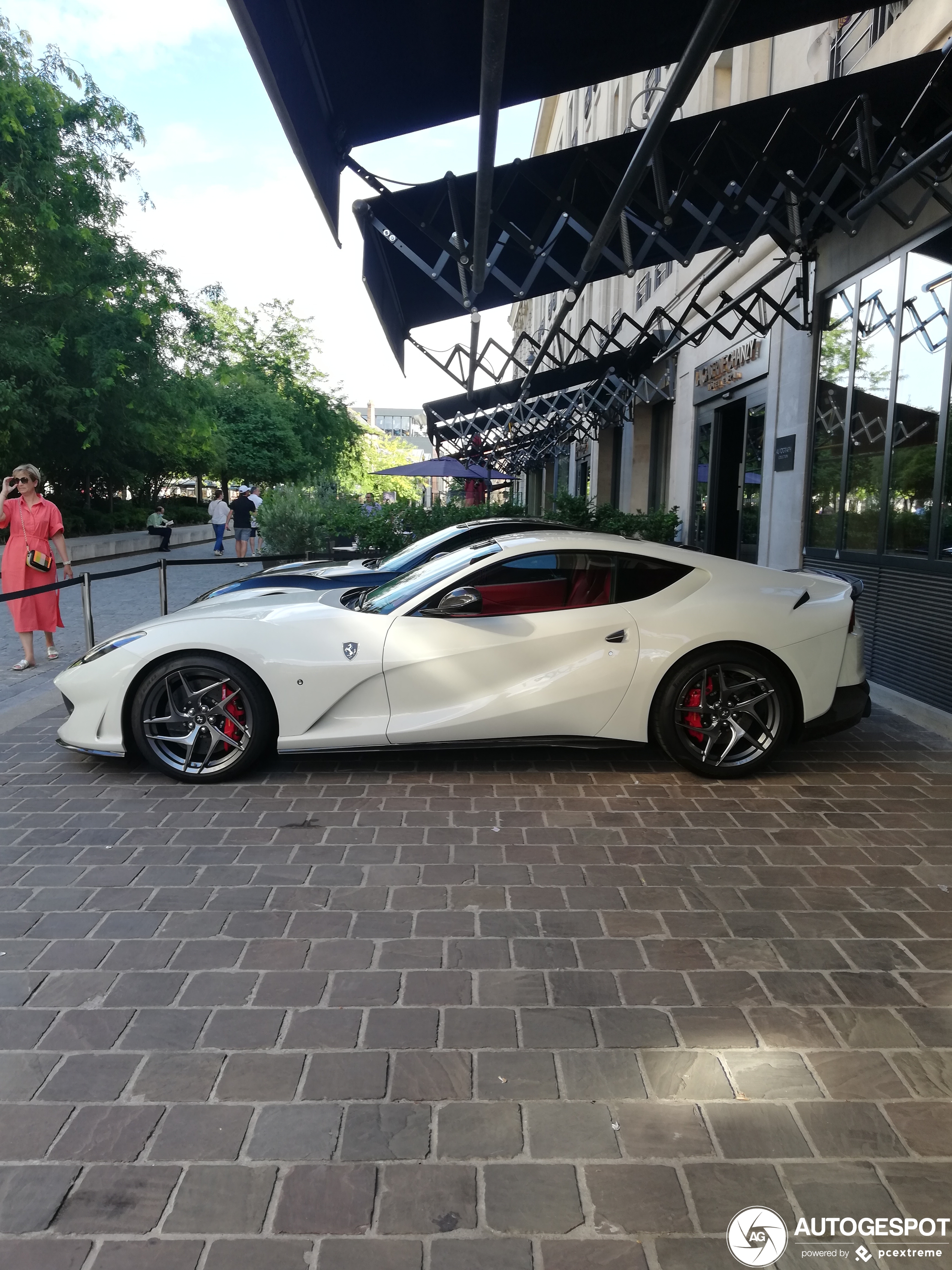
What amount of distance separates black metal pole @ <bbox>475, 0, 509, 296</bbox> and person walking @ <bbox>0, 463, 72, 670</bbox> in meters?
4.64

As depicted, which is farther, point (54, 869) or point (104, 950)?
point (54, 869)

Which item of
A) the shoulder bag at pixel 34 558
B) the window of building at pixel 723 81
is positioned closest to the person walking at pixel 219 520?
the window of building at pixel 723 81

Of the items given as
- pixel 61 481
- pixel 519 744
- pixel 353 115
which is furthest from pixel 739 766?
pixel 61 481

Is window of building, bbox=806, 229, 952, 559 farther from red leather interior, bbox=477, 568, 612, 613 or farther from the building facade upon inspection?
red leather interior, bbox=477, 568, 612, 613

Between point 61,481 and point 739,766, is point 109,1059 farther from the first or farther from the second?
point 61,481

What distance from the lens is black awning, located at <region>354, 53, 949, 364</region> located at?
21.9ft

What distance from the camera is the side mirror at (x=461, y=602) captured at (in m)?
5.14

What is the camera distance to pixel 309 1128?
2320 millimetres

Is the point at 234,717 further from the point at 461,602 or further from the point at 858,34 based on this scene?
the point at 858,34

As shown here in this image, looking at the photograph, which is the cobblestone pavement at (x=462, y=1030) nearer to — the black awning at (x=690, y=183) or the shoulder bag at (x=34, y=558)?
the shoulder bag at (x=34, y=558)

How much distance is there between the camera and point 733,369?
12.8 metres

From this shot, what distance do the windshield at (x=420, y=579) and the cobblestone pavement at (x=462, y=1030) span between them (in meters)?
1.21

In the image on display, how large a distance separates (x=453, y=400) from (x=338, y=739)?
16.6 meters

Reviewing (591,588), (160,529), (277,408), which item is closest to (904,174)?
(591,588)
